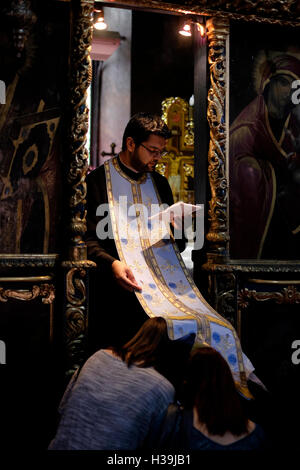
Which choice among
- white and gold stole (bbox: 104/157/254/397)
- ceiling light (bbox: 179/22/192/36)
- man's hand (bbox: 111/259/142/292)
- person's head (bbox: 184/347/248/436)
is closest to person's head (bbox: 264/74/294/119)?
ceiling light (bbox: 179/22/192/36)

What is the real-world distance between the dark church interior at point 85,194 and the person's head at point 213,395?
67 centimetres

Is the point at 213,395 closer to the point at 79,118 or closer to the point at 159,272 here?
the point at 159,272

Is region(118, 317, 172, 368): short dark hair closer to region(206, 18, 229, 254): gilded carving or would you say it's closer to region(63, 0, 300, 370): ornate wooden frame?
region(63, 0, 300, 370): ornate wooden frame

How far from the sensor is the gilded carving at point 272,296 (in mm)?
3756

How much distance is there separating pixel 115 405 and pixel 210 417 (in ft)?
1.38

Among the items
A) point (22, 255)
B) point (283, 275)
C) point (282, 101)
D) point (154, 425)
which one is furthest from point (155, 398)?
point (282, 101)

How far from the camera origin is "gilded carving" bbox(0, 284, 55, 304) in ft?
10.6

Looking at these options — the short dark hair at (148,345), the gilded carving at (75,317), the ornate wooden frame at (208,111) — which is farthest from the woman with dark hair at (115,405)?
the ornate wooden frame at (208,111)

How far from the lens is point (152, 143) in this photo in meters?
3.36

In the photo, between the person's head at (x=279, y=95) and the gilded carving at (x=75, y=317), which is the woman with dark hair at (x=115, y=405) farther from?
the person's head at (x=279, y=95)

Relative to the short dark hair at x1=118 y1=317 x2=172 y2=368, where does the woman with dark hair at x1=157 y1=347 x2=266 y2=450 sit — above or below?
below

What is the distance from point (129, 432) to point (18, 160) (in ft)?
7.07

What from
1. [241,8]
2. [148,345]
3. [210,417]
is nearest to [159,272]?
[148,345]
